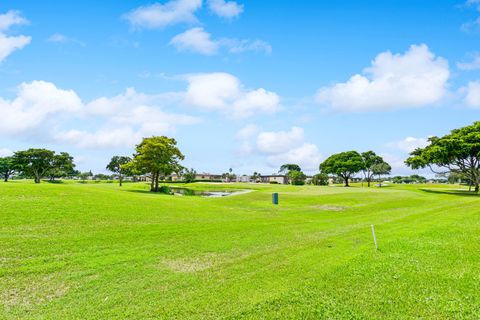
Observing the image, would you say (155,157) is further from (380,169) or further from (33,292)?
(380,169)

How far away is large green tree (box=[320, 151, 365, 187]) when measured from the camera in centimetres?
10519

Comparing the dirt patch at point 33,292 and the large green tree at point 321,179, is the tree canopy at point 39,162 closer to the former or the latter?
the dirt patch at point 33,292

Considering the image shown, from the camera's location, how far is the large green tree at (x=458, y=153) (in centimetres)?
5594

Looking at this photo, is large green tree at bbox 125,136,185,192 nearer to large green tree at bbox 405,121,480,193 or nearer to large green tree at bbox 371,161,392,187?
large green tree at bbox 405,121,480,193

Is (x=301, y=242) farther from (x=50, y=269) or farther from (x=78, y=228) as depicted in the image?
(x=78, y=228)

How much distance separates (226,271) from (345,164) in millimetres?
103147

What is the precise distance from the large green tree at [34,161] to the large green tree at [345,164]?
311 ft

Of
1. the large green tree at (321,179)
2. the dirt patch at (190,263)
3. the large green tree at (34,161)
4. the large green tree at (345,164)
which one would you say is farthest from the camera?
the large green tree at (321,179)

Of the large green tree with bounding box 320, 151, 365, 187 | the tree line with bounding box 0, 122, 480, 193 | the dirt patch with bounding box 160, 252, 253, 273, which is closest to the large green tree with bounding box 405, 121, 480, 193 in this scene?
the tree line with bounding box 0, 122, 480, 193

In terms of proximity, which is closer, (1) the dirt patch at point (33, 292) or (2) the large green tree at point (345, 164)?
(1) the dirt patch at point (33, 292)

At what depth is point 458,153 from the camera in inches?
2227

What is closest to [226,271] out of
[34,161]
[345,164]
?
[34,161]

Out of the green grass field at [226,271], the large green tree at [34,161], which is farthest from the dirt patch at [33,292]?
the large green tree at [34,161]

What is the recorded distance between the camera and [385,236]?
16188mm
